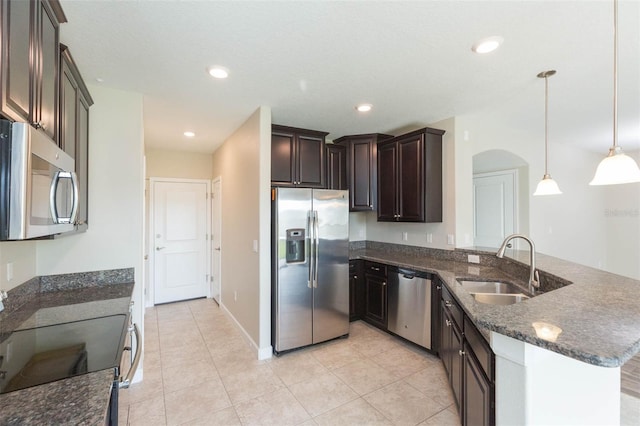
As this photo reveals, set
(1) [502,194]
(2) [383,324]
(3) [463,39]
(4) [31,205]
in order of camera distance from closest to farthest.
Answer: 1. (4) [31,205]
2. (3) [463,39]
3. (2) [383,324]
4. (1) [502,194]

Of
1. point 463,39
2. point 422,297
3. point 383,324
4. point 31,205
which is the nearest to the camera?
point 31,205

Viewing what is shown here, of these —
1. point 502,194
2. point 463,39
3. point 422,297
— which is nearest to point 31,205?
point 463,39

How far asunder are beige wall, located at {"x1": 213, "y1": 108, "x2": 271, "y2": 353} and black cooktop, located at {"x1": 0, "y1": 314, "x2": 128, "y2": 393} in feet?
5.01

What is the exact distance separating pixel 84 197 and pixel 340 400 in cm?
258

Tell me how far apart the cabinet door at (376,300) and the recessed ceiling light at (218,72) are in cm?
272

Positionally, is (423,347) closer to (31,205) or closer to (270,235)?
(270,235)

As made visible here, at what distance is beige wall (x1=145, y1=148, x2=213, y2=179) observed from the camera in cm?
474

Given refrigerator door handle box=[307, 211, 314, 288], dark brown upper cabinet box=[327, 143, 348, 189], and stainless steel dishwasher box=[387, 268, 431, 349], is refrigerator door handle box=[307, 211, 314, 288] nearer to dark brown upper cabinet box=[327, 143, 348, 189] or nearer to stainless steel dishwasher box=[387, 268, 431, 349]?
dark brown upper cabinet box=[327, 143, 348, 189]

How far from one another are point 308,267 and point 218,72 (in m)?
2.04

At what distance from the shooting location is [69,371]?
1107 millimetres

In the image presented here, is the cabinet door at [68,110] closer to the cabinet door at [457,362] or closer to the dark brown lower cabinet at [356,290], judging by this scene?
the cabinet door at [457,362]

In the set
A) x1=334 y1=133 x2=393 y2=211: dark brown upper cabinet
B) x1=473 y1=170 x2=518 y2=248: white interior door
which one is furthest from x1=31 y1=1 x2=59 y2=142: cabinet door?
x1=473 y1=170 x2=518 y2=248: white interior door

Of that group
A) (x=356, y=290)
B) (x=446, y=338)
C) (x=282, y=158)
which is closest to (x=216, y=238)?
(x=282, y=158)

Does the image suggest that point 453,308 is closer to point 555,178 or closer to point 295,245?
point 295,245
